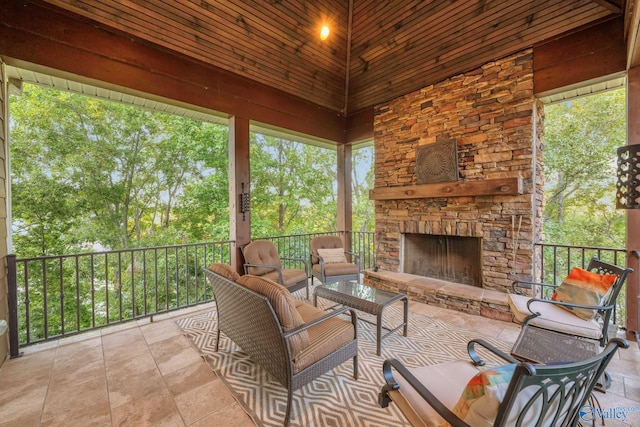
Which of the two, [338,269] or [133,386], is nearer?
[133,386]

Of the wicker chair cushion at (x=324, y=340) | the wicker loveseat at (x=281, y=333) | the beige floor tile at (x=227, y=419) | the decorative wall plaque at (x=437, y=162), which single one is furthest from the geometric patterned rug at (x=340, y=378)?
the decorative wall plaque at (x=437, y=162)

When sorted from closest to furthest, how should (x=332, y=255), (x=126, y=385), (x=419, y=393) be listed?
(x=419, y=393) < (x=126, y=385) < (x=332, y=255)

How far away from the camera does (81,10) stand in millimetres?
2777

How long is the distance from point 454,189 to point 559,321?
2078mm

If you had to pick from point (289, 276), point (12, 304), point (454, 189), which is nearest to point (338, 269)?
point (289, 276)

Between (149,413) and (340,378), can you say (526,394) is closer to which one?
(340,378)

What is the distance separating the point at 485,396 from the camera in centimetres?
87

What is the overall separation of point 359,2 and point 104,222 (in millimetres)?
7922

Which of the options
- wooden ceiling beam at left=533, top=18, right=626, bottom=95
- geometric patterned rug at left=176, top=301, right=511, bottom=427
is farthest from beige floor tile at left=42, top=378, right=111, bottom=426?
wooden ceiling beam at left=533, top=18, right=626, bottom=95

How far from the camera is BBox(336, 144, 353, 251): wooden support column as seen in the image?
5.57 m

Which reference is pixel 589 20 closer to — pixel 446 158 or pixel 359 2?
pixel 446 158

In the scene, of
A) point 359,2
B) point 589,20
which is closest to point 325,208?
point 359,2

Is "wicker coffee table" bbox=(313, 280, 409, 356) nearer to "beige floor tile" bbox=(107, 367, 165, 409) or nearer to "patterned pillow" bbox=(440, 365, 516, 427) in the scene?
"patterned pillow" bbox=(440, 365, 516, 427)

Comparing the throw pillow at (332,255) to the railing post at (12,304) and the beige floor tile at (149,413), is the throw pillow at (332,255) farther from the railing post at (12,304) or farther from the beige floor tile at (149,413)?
the railing post at (12,304)
